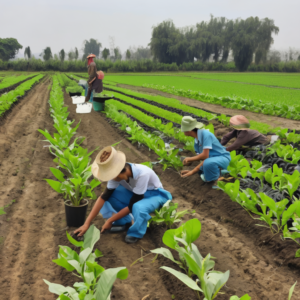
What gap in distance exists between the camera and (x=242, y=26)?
5581 cm

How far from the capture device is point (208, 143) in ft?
12.8

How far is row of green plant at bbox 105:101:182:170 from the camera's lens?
4707 mm

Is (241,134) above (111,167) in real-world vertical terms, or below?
below

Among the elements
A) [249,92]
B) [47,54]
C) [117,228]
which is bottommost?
[117,228]

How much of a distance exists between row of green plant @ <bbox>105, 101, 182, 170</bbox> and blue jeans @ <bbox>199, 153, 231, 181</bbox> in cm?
66

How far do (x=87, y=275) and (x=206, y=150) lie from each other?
2.45 metres

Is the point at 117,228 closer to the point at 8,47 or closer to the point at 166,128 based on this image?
the point at 166,128

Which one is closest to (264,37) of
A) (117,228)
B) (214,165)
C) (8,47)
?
(214,165)

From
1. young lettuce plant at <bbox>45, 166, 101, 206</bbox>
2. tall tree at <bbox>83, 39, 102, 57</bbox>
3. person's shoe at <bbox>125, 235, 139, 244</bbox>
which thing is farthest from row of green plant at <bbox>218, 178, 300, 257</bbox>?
tall tree at <bbox>83, 39, 102, 57</bbox>

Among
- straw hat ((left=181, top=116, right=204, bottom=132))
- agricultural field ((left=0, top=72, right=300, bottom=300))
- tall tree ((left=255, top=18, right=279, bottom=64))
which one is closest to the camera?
agricultural field ((left=0, top=72, right=300, bottom=300))

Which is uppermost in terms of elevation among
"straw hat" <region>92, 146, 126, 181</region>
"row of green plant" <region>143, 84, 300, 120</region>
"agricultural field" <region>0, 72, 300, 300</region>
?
"straw hat" <region>92, 146, 126, 181</region>

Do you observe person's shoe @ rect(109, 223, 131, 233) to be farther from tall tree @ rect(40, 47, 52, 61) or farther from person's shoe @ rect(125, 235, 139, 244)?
tall tree @ rect(40, 47, 52, 61)

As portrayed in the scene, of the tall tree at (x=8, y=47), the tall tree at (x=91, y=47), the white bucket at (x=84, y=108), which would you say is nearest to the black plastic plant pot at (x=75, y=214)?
the white bucket at (x=84, y=108)

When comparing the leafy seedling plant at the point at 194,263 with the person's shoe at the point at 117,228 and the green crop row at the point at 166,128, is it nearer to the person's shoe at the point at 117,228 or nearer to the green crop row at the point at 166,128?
the person's shoe at the point at 117,228
